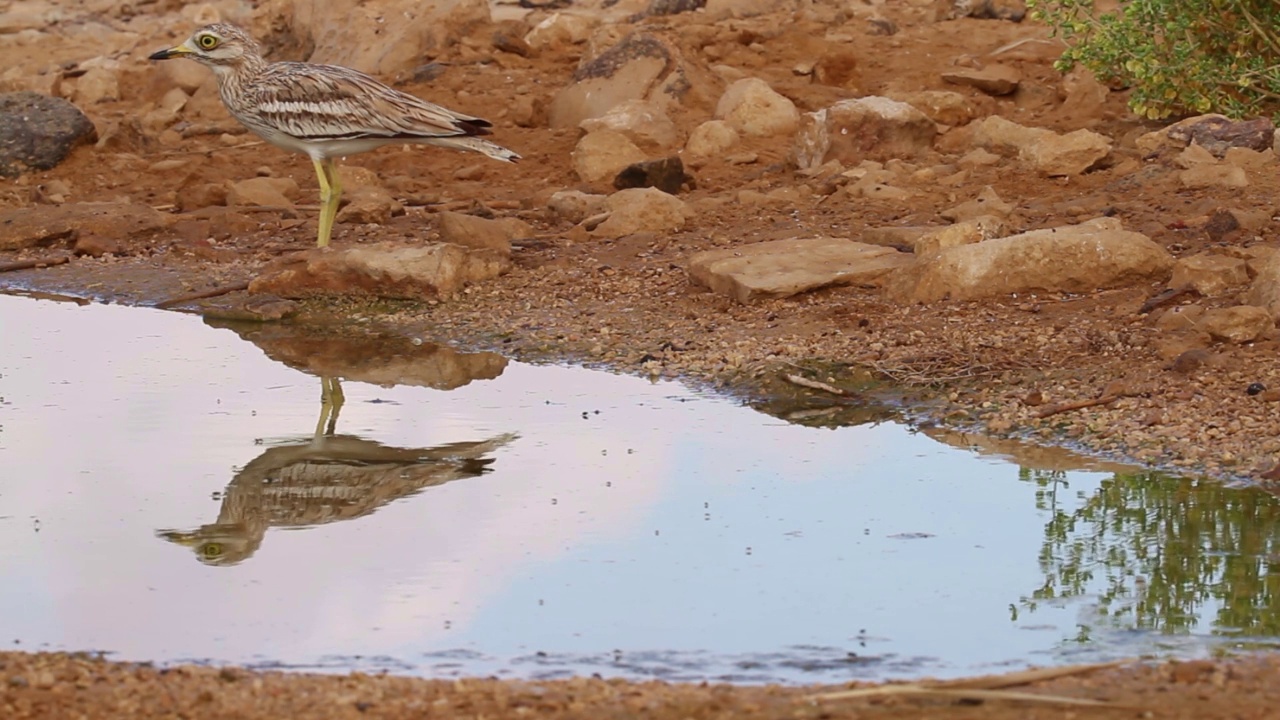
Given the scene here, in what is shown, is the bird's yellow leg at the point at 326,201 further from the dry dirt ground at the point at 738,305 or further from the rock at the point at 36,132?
the rock at the point at 36,132

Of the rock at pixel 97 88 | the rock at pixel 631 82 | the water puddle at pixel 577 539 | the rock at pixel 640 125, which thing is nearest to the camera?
the water puddle at pixel 577 539

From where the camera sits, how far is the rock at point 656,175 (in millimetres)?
11234

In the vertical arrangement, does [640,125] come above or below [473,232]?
above

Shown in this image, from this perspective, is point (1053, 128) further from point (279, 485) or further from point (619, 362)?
point (279, 485)

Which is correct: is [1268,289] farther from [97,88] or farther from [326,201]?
[97,88]

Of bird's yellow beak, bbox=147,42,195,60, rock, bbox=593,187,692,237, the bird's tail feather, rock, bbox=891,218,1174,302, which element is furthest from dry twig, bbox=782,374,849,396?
bird's yellow beak, bbox=147,42,195,60

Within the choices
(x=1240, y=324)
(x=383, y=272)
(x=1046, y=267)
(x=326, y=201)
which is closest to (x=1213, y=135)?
(x=1046, y=267)

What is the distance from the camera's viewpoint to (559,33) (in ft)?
48.4

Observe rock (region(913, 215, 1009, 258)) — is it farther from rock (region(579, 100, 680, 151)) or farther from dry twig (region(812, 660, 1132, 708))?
dry twig (region(812, 660, 1132, 708))

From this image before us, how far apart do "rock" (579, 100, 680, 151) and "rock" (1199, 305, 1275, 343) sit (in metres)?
5.53

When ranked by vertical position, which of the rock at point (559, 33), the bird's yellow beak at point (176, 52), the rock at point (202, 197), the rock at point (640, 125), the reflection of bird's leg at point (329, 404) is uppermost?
the rock at point (559, 33)

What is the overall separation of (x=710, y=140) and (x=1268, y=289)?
17.0ft

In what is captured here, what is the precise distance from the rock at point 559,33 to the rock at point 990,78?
3128mm

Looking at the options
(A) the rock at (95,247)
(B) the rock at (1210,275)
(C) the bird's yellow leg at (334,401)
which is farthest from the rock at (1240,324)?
(A) the rock at (95,247)
